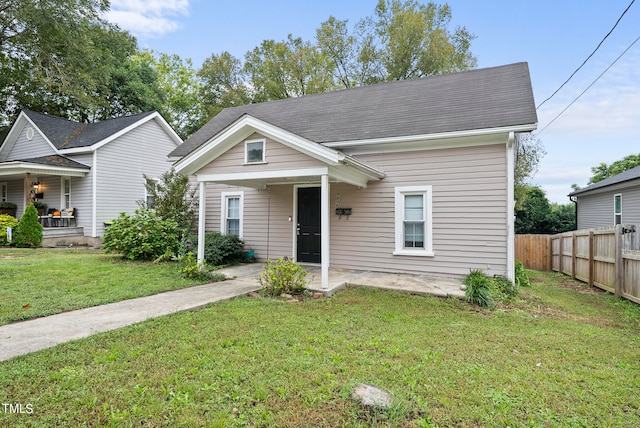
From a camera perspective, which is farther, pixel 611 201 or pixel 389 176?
pixel 611 201

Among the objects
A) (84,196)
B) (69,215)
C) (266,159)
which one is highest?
(266,159)

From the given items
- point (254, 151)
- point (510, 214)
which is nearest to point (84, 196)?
point (254, 151)

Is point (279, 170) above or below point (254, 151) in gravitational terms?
below

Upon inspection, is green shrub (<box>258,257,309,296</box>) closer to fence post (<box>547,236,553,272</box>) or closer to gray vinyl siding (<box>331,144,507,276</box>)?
gray vinyl siding (<box>331,144,507,276</box>)

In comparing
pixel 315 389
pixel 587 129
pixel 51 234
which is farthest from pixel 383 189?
pixel 587 129

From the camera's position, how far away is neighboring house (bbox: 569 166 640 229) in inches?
488

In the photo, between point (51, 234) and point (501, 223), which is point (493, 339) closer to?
point (501, 223)

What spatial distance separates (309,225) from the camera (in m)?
9.20

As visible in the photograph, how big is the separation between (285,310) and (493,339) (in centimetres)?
293

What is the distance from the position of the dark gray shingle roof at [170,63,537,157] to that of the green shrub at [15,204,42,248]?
656cm

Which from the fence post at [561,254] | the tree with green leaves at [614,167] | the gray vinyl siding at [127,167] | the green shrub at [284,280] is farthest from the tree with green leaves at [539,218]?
the gray vinyl siding at [127,167]
